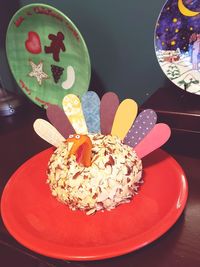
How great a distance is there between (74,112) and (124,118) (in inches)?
4.9

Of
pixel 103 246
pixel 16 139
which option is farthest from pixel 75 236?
pixel 16 139

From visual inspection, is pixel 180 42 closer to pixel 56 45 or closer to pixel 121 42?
pixel 121 42

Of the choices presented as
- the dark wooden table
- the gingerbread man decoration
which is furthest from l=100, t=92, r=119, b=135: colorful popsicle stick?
the gingerbread man decoration

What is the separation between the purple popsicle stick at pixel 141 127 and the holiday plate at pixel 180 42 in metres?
0.17

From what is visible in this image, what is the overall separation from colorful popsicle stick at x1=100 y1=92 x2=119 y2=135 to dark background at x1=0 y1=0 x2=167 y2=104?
300 mm

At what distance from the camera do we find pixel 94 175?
667mm

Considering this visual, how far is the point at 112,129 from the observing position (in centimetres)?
80

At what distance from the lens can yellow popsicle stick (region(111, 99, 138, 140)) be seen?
2.55ft

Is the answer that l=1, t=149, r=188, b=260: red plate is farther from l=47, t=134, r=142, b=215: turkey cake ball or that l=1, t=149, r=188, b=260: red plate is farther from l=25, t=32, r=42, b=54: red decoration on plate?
l=25, t=32, r=42, b=54: red decoration on plate

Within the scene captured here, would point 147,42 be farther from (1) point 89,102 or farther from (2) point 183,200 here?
(2) point 183,200

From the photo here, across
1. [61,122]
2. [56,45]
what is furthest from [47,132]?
[56,45]

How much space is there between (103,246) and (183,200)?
19 cm

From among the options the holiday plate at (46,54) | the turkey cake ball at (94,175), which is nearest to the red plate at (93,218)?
the turkey cake ball at (94,175)

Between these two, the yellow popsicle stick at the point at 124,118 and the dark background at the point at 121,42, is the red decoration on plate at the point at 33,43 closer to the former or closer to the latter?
the dark background at the point at 121,42
